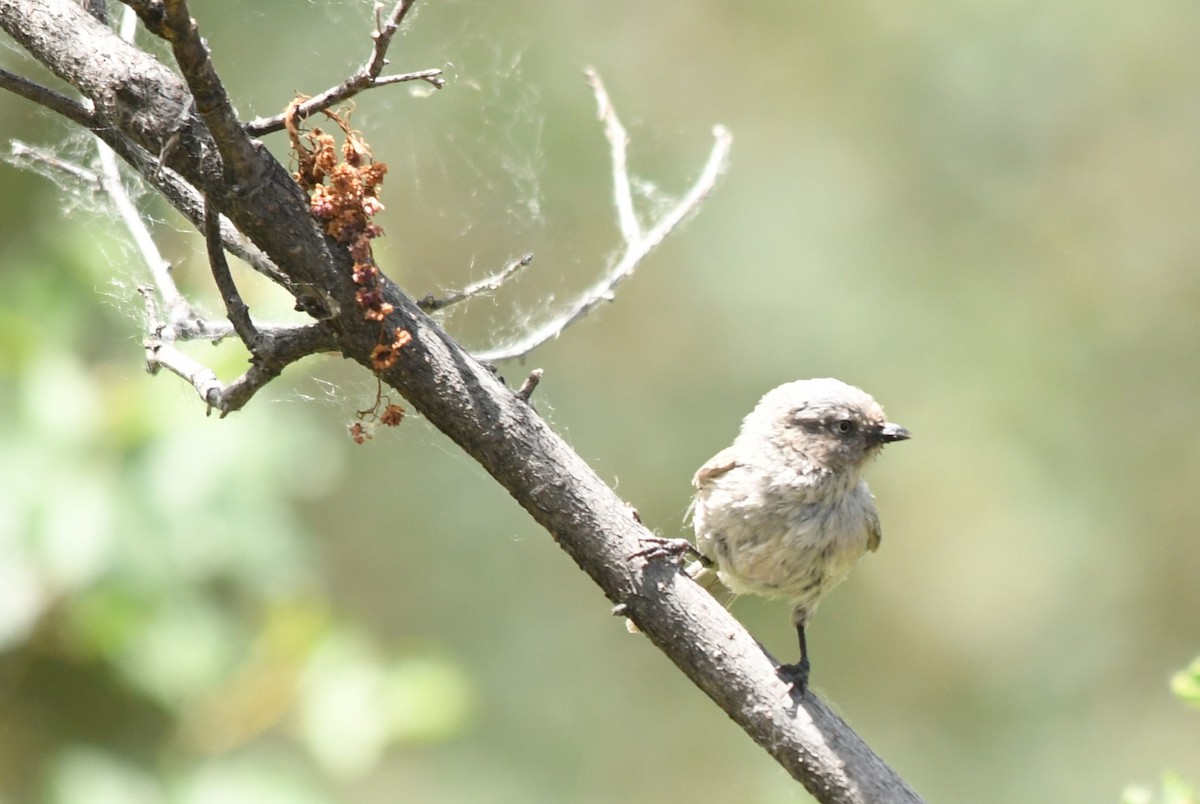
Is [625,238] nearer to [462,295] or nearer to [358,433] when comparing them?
[462,295]

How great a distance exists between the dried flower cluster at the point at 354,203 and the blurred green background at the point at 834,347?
323 cm

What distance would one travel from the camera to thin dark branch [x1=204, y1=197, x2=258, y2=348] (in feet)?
6.26

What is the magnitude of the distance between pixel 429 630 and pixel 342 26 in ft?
11.3

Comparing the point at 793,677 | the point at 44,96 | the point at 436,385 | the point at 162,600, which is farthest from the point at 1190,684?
the point at 162,600

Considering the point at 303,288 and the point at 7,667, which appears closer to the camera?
the point at 303,288

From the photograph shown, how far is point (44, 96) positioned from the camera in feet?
6.57

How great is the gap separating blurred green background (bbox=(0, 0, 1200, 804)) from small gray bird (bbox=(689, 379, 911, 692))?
65.7 inches

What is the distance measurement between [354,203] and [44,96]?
0.53 m

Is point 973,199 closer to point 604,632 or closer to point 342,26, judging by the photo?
point 604,632

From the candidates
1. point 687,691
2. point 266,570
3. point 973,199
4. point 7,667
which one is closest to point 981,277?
point 973,199

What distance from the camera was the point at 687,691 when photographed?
A: 7844 millimetres

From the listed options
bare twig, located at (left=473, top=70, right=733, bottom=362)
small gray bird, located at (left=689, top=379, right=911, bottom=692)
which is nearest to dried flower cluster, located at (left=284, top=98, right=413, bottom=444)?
bare twig, located at (left=473, top=70, right=733, bottom=362)

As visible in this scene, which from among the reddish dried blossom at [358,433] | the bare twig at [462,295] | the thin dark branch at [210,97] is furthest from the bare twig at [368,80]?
the reddish dried blossom at [358,433]

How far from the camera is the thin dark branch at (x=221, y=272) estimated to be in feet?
6.26
